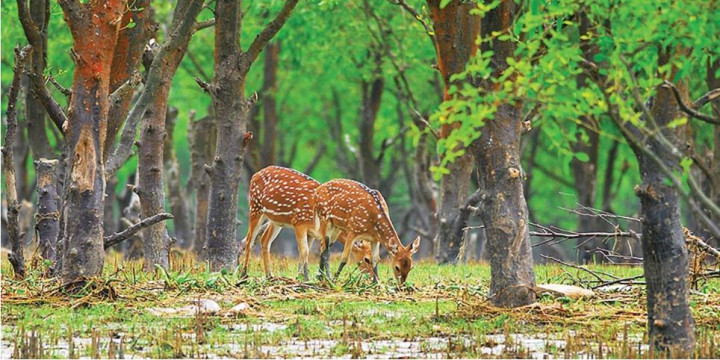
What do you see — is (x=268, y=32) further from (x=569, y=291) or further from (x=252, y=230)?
(x=569, y=291)

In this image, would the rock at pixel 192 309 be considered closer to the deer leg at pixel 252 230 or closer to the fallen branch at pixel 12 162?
the fallen branch at pixel 12 162

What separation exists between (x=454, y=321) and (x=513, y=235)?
125 cm

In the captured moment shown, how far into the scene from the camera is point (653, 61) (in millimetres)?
8422

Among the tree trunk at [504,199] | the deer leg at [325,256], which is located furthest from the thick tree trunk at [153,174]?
the tree trunk at [504,199]

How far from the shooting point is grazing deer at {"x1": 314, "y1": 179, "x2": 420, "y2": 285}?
14539 millimetres

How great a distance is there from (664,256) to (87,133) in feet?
20.9

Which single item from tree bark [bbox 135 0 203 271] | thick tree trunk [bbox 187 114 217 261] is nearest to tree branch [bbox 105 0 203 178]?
tree bark [bbox 135 0 203 271]

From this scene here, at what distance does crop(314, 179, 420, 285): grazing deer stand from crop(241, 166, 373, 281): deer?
18 centimetres

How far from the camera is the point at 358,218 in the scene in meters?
14.6

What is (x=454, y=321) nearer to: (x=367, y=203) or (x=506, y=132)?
(x=506, y=132)

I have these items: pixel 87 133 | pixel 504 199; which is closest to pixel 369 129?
pixel 87 133

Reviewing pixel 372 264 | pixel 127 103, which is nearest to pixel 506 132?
pixel 372 264

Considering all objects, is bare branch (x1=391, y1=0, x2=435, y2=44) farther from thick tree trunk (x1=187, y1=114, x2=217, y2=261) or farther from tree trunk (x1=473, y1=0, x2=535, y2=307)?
thick tree trunk (x1=187, y1=114, x2=217, y2=261)

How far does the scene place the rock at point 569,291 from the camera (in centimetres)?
1232
